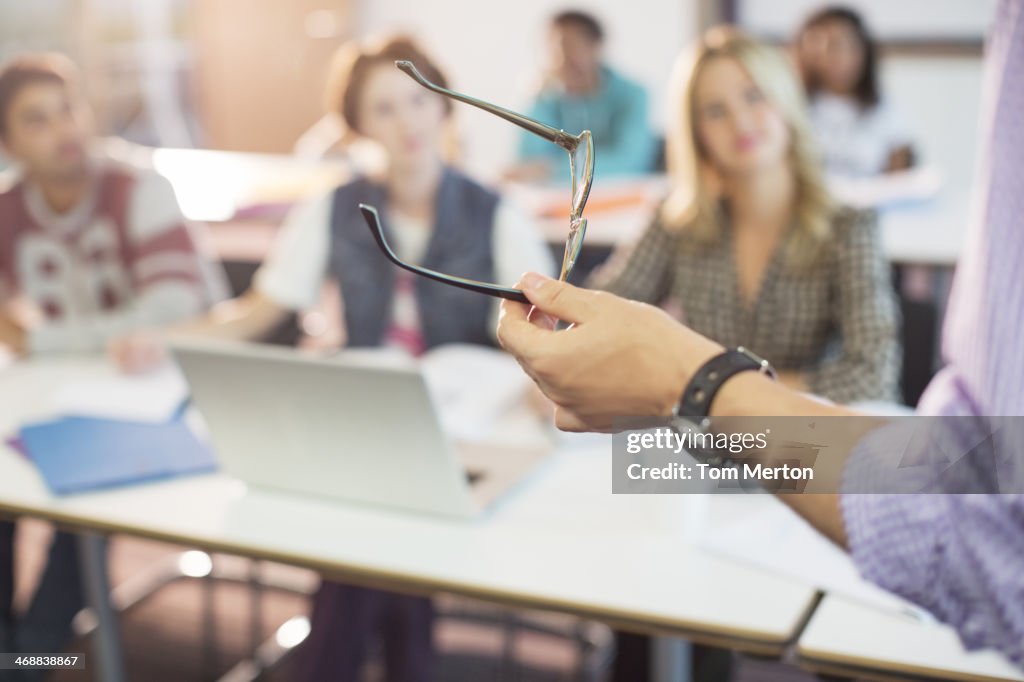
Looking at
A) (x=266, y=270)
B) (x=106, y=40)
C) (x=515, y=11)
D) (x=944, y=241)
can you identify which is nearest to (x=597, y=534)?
(x=266, y=270)

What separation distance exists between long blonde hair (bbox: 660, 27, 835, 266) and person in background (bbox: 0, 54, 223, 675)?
41.7 inches

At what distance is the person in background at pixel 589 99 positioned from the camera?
4.14 metres

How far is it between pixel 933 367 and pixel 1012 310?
4.31 ft

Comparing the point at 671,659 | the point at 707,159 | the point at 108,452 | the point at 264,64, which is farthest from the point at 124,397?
the point at 264,64

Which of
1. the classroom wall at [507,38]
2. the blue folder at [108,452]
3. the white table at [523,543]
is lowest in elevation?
the white table at [523,543]

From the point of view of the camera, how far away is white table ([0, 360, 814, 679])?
1.16m

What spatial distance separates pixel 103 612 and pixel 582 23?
3395 mm

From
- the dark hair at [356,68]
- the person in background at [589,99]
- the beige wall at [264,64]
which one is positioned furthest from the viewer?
the beige wall at [264,64]

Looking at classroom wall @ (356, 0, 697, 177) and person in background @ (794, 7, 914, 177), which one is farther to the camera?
classroom wall @ (356, 0, 697, 177)

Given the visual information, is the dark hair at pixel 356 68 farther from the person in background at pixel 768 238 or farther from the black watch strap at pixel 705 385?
the black watch strap at pixel 705 385

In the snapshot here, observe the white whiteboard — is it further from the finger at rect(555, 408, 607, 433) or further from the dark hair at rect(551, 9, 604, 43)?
the finger at rect(555, 408, 607, 433)

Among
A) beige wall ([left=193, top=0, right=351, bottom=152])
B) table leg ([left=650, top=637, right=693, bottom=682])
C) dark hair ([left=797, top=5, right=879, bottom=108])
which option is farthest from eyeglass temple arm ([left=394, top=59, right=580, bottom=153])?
beige wall ([left=193, top=0, right=351, bottom=152])

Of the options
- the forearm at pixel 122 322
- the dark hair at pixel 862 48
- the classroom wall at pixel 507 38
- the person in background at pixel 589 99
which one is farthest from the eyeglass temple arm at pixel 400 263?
the classroom wall at pixel 507 38

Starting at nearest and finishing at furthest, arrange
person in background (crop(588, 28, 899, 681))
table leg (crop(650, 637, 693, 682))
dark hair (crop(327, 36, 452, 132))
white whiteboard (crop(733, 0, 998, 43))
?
table leg (crop(650, 637, 693, 682)) < person in background (crop(588, 28, 899, 681)) < dark hair (crop(327, 36, 452, 132)) < white whiteboard (crop(733, 0, 998, 43))
